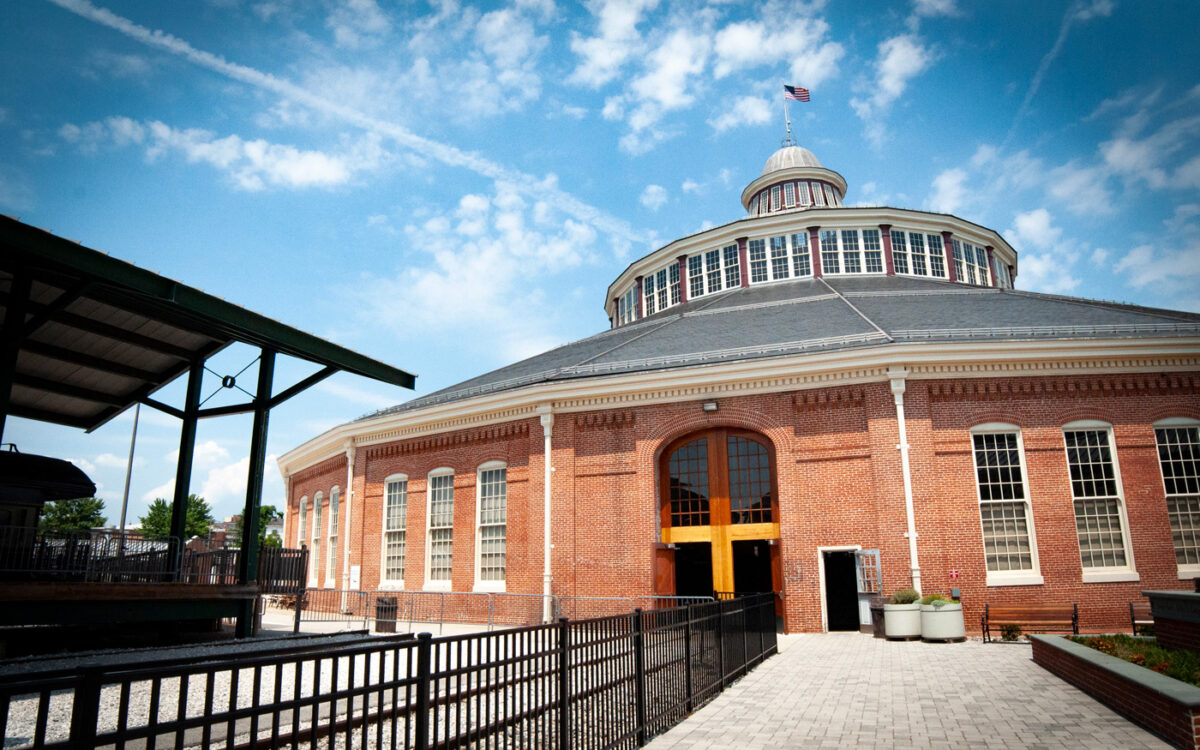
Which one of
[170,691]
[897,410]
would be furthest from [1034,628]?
[170,691]

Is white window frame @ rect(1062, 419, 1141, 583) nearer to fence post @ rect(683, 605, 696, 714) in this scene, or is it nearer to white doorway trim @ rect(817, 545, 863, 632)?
white doorway trim @ rect(817, 545, 863, 632)

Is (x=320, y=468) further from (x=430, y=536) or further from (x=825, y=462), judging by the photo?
(x=825, y=462)

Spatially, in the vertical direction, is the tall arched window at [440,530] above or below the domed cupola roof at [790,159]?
below

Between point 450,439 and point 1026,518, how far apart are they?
1721 centimetres

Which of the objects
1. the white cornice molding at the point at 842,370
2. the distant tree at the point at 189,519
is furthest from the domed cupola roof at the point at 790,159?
the distant tree at the point at 189,519

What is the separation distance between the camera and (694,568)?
21.8 meters

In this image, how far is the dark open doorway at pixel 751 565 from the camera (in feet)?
70.2

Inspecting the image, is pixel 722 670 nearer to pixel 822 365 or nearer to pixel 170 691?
pixel 170 691

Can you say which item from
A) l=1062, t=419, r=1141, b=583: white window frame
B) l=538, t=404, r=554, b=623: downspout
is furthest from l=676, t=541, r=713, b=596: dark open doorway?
l=1062, t=419, r=1141, b=583: white window frame

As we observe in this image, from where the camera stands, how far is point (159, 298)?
1269 cm

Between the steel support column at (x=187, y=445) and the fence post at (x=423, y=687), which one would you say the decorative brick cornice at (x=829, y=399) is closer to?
the steel support column at (x=187, y=445)

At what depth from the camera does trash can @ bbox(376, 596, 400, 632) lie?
21828mm

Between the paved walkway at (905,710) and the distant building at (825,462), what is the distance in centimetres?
535

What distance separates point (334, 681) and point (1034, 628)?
18.0 metres
